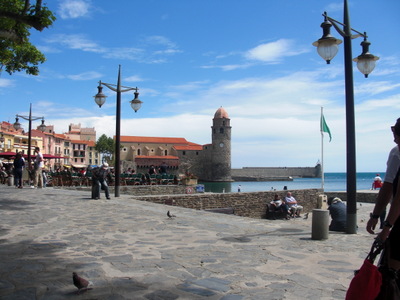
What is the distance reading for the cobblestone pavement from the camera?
3.41 m

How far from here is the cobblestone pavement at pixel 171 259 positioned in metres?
3.41

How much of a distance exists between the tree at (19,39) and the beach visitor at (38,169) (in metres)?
5.41

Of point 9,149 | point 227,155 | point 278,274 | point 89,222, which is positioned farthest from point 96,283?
point 227,155

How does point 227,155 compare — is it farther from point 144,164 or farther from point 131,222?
point 131,222

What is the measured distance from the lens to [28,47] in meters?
10.6

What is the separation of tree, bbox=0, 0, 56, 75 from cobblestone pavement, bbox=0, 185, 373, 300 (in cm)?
326

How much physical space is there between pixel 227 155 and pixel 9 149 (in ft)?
154

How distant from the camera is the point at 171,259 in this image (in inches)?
179

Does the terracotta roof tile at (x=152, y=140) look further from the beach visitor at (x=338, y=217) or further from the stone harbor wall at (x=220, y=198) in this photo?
the beach visitor at (x=338, y=217)

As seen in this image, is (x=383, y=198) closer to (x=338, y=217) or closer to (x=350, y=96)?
(x=350, y=96)

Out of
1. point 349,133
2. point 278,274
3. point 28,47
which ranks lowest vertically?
point 278,274

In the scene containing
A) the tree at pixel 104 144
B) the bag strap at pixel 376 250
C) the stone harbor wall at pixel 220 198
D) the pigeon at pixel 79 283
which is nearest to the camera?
the bag strap at pixel 376 250

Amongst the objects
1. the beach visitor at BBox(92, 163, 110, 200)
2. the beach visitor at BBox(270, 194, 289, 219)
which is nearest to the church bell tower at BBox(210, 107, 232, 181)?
the beach visitor at BBox(270, 194, 289, 219)

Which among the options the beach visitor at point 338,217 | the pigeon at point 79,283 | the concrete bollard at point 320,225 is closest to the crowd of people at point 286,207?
the beach visitor at point 338,217
